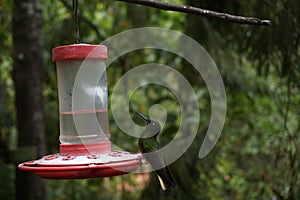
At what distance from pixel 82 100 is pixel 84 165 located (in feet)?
1.26

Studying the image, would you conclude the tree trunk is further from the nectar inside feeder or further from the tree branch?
the tree branch

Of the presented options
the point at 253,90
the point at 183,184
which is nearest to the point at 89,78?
the point at 183,184

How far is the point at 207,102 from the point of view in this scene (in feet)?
12.9

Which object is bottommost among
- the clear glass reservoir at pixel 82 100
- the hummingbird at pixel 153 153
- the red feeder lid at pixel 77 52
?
the hummingbird at pixel 153 153

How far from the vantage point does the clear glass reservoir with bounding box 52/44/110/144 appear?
5.80 feet

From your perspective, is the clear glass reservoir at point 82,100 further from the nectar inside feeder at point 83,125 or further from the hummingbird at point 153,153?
the hummingbird at point 153,153

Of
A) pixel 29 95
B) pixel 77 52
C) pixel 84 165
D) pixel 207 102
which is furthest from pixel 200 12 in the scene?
pixel 207 102

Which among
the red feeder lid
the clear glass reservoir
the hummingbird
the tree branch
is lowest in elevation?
the hummingbird

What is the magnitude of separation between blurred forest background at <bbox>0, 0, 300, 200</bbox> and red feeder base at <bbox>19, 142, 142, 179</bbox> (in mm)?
1018

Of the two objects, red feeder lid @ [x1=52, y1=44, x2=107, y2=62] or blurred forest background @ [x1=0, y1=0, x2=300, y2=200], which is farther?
blurred forest background @ [x1=0, y1=0, x2=300, y2=200]

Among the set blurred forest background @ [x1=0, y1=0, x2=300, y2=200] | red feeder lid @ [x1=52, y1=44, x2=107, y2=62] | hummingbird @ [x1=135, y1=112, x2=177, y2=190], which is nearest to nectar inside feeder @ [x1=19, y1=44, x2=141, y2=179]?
red feeder lid @ [x1=52, y1=44, x2=107, y2=62]

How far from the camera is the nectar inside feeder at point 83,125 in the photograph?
1.48 meters

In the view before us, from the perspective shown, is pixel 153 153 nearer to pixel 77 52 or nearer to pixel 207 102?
pixel 77 52

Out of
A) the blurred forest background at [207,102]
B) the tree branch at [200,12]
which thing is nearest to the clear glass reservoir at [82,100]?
the tree branch at [200,12]
